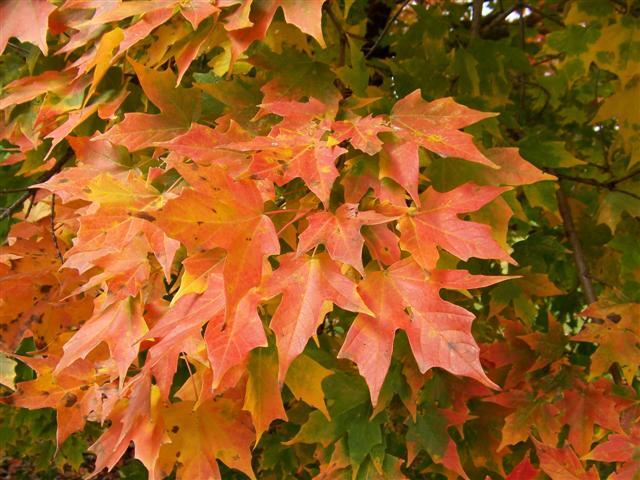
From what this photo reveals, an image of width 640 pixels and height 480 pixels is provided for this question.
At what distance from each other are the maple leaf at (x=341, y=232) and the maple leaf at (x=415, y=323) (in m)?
0.09

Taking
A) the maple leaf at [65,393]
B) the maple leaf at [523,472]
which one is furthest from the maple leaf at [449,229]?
the maple leaf at [65,393]

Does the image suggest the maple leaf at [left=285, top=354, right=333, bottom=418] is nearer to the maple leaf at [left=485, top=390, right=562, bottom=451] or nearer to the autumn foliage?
the autumn foliage

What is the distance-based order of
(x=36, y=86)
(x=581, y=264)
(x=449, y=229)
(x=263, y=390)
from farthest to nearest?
(x=581, y=264)
(x=36, y=86)
(x=263, y=390)
(x=449, y=229)

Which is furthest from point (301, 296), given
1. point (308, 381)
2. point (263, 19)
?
point (263, 19)

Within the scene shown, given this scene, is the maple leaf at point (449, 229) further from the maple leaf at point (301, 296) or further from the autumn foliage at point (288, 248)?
the maple leaf at point (301, 296)

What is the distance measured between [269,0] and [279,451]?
1.18 metres

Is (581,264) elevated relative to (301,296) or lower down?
lower down

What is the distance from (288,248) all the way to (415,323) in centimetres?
28

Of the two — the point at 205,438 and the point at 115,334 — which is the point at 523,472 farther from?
the point at 115,334

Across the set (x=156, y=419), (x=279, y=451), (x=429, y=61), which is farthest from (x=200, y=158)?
(x=279, y=451)

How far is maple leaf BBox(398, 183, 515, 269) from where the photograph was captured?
0.94 m

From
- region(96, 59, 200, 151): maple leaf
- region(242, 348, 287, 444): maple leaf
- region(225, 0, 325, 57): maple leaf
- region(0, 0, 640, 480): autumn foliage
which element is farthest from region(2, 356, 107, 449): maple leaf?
region(225, 0, 325, 57): maple leaf

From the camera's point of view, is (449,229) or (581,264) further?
(581,264)

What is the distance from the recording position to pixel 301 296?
0.88 m
